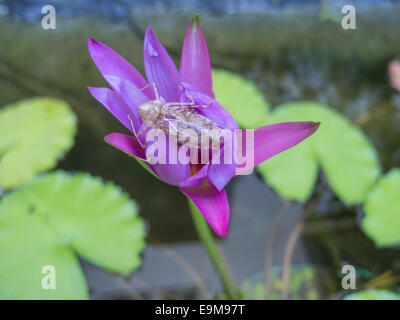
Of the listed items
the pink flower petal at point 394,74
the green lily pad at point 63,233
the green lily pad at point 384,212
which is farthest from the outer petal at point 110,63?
the pink flower petal at point 394,74

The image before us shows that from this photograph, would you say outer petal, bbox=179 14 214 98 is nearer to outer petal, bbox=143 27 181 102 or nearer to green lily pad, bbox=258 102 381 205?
outer petal, bbox=143 27 181 102

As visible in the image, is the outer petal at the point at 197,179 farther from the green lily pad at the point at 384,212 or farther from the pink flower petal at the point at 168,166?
the green lily pad at the point at 384,212

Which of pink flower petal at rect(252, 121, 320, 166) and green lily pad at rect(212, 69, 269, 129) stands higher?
green lily pad at rect(212, 69, 269, 129)

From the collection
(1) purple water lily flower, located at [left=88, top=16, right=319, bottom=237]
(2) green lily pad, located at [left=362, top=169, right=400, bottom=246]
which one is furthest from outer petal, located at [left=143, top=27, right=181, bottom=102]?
(2) green lily pad, located at [left=362, top=169, right=400, bottom=246]

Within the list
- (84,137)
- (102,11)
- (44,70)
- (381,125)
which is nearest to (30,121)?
(84,137)

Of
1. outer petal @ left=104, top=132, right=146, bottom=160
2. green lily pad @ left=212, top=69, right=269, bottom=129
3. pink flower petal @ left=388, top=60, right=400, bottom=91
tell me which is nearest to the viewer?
outer petal @ left=104, top=132, right=146, bottom=160
